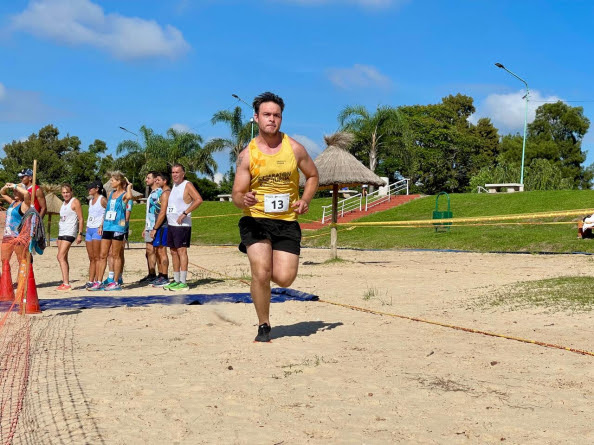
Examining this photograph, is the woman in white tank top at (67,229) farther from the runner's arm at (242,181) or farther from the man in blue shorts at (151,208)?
the runner's arm at (242,181)

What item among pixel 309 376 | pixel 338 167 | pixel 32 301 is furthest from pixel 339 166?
pixel 309 376

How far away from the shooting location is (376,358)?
5328mm

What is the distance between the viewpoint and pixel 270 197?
570 cm

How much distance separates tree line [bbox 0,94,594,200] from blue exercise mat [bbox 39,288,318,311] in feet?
121

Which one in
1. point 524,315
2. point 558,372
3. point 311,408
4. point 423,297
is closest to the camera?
point 311,408

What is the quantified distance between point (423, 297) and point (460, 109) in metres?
64.4

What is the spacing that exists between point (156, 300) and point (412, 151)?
151ft

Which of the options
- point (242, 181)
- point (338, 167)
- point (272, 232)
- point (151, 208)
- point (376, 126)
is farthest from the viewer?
point (376, 126)

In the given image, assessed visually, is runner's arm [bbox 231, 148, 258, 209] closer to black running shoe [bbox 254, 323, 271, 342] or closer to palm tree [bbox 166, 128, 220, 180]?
black running shoe [bbox 254, 323, 271, 342]

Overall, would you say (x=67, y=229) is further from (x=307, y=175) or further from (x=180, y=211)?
(x=307, y=175)

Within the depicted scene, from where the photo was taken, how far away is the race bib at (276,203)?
5703 mm

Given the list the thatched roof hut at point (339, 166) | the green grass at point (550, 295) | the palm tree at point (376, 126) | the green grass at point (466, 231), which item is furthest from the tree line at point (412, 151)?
the green grass at point (550, 295)

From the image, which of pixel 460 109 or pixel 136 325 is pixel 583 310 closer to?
pixel 136 325

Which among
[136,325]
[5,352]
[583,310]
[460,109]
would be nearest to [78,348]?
[5,352]
